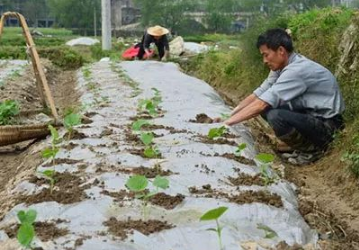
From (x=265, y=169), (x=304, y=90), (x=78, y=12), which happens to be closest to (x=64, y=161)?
(x=265, y=169)

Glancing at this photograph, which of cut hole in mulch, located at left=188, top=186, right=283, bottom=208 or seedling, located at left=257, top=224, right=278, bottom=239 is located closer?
seedling, located at left=257, top=224, right=278, bottom=239

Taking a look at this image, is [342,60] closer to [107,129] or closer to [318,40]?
[318,40]

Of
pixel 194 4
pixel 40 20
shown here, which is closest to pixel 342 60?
pixel 194 4

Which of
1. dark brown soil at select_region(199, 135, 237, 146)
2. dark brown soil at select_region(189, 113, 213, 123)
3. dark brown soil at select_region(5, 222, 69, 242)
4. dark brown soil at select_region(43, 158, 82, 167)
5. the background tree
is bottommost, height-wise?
the background tree

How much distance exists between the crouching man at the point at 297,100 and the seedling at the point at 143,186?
1763 mm

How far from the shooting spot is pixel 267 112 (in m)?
5.88

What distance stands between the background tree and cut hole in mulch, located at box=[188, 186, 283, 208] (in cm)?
4990

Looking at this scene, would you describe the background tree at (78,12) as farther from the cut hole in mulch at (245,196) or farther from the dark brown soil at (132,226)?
the dark brown soil at (132,226)

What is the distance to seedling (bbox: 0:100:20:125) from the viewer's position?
6.25 metres

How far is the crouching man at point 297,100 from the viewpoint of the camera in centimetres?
546

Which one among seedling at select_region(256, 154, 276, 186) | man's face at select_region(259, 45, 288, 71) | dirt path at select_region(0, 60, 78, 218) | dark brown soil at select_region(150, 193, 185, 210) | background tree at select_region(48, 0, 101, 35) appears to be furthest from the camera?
background tree at select_region(48, 0, 101, 35)

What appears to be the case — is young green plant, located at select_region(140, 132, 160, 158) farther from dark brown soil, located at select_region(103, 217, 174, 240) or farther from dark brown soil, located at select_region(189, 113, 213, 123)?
dark brown soil, located at select_region(189, 113, 213, 123)

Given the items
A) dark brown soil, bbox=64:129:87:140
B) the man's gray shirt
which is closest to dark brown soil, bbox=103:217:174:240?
dark brown soil, bbox=64:129:87:140

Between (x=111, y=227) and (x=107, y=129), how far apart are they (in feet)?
8.42
